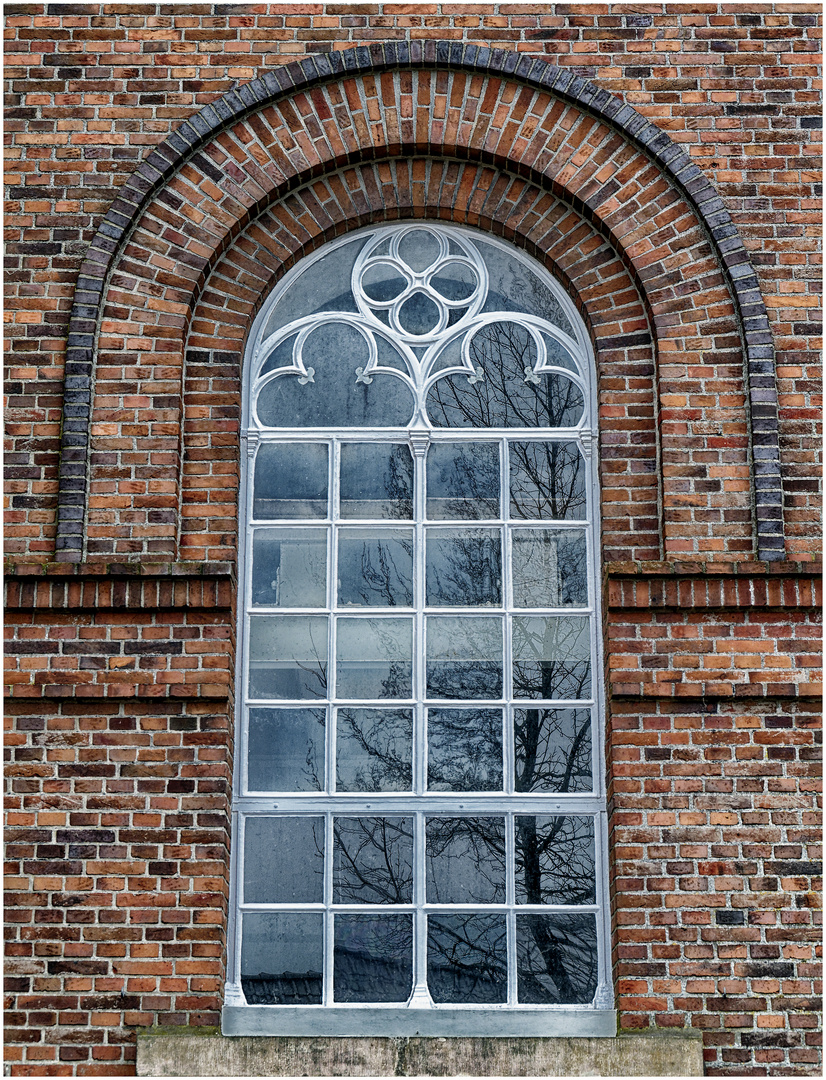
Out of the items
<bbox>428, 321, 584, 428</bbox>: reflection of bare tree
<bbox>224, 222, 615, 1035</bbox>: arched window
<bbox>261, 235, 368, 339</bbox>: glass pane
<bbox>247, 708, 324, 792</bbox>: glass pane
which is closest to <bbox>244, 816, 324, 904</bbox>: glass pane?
<bbox>224, 222, 615, 1035</bbox>: arched window

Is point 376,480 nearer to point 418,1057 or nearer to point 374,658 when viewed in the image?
point 374,658

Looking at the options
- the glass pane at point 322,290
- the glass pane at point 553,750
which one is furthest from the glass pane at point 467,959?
the glass pane at point 322,290

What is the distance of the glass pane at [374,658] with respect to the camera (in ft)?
20.3

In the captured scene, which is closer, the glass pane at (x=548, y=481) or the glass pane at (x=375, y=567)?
the glass pane at (x=375, y=567)

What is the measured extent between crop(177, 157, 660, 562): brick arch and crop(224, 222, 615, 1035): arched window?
15cm

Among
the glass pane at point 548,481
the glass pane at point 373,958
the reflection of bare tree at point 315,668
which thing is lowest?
the glass pane at point 373,958

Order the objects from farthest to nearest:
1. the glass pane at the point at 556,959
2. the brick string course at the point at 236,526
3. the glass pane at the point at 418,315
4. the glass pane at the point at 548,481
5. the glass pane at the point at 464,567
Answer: the glass pane at the point at 418,315, the glass pane at the point at 548,481, the glass pane at the point at 464,567, the glass pane at the point at 556,959, the brick string course at the point at 236,526

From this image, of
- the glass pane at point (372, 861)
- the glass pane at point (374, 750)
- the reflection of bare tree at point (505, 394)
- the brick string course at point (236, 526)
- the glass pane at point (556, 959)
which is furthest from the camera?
the reflection of bare tree at point (505, 394)

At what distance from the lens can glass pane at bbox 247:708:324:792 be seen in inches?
239

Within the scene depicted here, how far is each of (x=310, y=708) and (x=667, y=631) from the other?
1.77 meters

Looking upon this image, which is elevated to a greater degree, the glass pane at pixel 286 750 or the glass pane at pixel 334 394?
the glass pane at pixel 334 394

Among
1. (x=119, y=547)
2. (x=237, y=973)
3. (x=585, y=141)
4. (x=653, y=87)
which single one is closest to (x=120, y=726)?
(x=119, y=547)

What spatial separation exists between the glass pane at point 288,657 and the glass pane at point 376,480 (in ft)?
2.05

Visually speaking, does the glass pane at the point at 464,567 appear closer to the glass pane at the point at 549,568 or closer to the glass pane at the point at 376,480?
the glass pane at the point at 549,568
